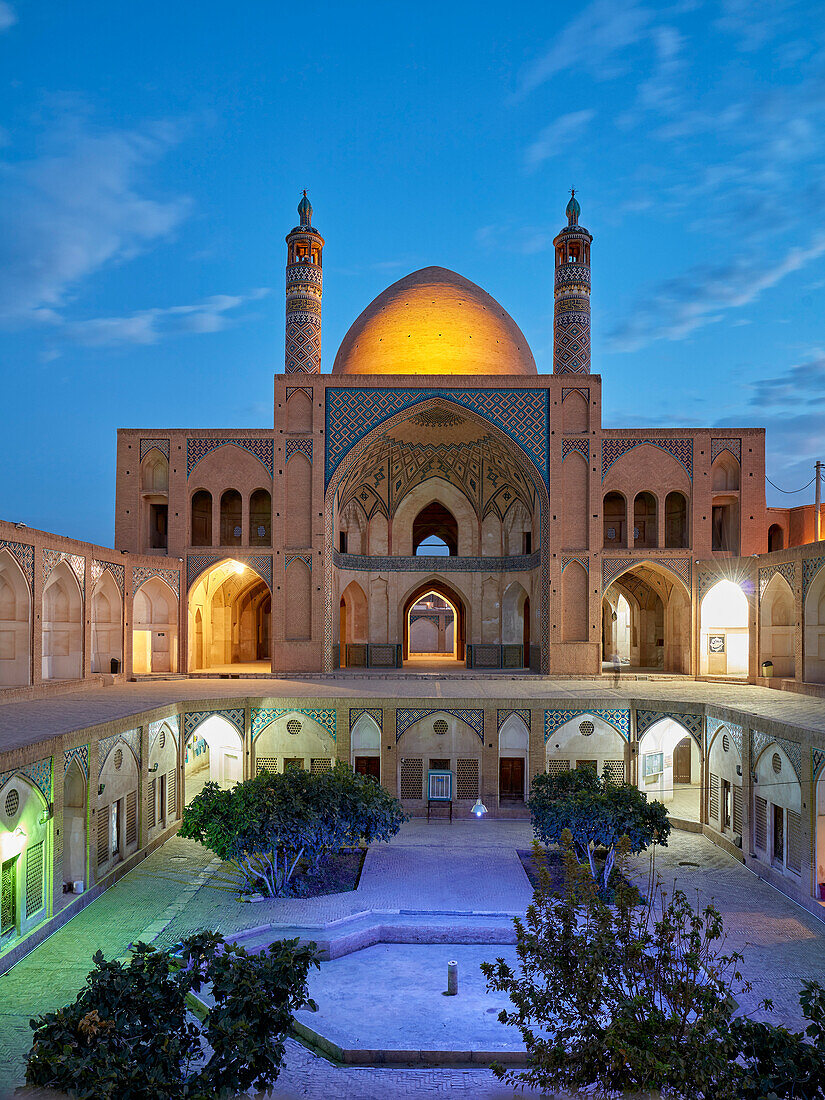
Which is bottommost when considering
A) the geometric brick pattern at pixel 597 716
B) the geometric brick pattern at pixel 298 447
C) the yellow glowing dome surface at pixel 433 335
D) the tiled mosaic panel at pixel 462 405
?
the geometric brick pattern at pixel 597 716

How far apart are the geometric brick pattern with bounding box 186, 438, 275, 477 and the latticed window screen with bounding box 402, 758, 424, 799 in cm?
669

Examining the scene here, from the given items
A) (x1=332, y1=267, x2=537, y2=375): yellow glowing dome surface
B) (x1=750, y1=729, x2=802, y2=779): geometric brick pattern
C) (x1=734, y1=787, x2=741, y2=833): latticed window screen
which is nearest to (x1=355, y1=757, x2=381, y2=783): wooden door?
(x1=734, y1=787, x2=741, y2=833): latticed window screen

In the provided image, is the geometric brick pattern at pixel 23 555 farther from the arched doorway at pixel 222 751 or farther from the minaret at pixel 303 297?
the minaret at pixel 303 297

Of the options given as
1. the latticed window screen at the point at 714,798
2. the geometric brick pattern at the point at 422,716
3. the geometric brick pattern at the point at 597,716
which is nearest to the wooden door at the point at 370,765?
the geometric brick pattern at the point at 422,716

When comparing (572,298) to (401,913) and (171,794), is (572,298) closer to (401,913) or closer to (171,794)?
(171,794)

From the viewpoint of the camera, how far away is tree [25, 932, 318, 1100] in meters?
3.85

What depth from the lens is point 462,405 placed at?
53.4ft

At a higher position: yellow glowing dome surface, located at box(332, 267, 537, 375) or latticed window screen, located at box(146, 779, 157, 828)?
yellow glowing dome surface, located at box(332, 267, 537, 375)

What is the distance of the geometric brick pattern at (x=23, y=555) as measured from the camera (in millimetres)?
10753

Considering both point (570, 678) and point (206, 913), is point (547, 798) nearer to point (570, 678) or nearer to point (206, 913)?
point (206, 913)

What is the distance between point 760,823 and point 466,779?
4.02 m

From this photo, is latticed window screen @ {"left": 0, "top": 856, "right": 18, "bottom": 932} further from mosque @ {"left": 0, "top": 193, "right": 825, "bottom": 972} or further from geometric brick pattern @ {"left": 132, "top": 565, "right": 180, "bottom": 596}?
geometric brick pattern @ {"left": 132, "top": 565, "right": 180, "bottom": 596}

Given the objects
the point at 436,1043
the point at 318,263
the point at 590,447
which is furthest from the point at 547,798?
the point at 318,263

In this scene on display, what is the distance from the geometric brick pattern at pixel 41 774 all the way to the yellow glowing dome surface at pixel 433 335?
12.1 metres
